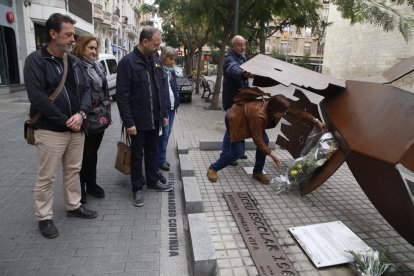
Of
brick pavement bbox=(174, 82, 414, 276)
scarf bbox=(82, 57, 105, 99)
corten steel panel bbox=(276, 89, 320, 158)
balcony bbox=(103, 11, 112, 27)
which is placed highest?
balcony bbox=(103, 11, 112, 27)

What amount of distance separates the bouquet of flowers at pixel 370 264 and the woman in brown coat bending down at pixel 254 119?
141cm

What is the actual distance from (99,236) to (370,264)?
239 centimetres

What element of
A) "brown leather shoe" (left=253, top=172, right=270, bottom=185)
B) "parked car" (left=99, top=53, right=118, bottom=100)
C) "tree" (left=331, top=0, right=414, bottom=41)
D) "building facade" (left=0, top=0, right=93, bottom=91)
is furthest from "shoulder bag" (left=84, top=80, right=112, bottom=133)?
"building facade" (left=0, top=0, right=93, bottom=91)

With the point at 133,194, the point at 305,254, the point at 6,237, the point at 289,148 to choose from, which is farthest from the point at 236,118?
the point at 6,237

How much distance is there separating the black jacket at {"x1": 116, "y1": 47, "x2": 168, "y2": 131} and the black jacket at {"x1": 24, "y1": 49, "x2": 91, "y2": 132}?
1.47 ft

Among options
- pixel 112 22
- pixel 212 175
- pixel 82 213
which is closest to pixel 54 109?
pixel 82 213

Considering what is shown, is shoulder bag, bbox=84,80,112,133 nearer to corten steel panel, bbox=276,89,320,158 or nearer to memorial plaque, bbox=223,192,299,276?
memorial plaque, bbox=223,192,299,276

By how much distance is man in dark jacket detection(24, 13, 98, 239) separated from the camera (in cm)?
284

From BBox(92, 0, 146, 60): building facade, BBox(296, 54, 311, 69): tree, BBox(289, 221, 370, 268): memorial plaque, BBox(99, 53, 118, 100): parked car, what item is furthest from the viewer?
BBox(296, 54, 311, 69): tree

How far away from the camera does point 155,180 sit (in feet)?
14.1

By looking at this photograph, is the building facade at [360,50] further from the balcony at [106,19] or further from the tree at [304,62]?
the balcony at [106,19]

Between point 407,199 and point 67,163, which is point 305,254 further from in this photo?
point 67,163

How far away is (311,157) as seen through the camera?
385 cm

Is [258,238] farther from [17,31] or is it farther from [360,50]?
[360,50]
